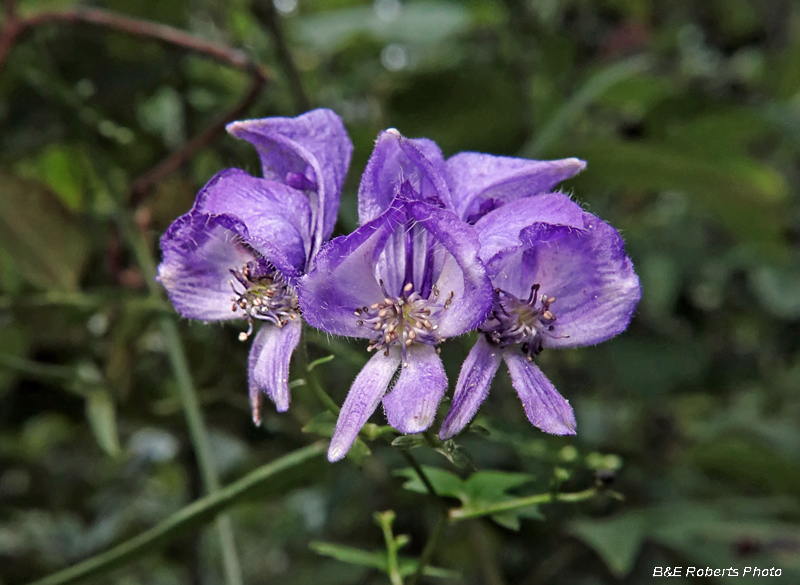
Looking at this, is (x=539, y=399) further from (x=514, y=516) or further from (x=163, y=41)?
(x=163, y=41)

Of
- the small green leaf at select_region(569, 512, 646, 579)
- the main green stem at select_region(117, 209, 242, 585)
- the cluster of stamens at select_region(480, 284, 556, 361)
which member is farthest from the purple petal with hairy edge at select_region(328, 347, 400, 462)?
the small green leaf at select_region(569, 512, 646, 579)

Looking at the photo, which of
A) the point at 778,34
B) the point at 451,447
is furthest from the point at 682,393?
the point at 778,34

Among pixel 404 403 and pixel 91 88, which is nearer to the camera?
pixel 404 403

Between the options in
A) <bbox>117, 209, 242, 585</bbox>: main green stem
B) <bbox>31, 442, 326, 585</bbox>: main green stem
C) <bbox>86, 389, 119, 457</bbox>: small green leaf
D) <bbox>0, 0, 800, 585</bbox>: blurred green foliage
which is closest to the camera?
<bbox>31, 442, 326, 585</bbox>: main green stem

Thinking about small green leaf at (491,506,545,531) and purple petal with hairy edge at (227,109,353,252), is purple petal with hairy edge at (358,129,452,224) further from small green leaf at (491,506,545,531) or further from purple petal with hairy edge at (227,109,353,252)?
small green leaf at (491,506,545,531)

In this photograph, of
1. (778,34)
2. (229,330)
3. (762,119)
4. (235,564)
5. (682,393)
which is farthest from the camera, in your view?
(778,34)

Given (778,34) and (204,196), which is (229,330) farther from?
(778,34)

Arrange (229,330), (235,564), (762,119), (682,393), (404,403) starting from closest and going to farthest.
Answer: (404,403) < (235,564) < (229,330) < (762,119) < (682,393)

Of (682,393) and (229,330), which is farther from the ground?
(229,330)
